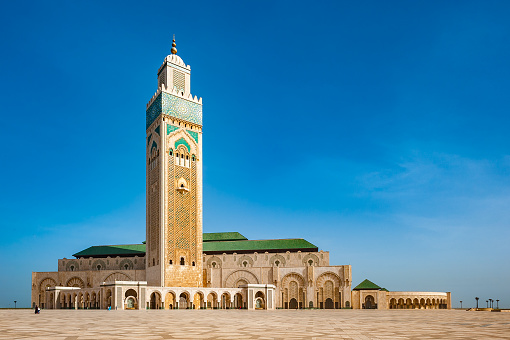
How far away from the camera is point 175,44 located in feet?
188

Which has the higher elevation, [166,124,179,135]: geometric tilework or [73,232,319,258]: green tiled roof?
[166,124,179,135]: geometric tilework

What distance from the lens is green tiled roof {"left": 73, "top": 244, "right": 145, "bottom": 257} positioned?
5831 cm

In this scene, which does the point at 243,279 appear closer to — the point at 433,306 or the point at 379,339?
the point at 433,306

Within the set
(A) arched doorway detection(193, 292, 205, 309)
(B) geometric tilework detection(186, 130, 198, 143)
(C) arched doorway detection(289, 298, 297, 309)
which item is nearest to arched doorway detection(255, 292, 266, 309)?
(A) arched doorway detection(193, 292, 205, 309)

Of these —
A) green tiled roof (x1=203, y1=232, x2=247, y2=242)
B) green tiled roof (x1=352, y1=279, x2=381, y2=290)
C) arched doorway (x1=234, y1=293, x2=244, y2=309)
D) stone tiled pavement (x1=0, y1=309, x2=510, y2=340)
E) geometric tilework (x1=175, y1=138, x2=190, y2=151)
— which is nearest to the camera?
stone tiled pavement (x1=0, y1=309, x2=510, y2=340)

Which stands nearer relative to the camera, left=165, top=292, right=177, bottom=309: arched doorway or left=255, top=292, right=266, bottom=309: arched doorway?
left=165, top=292, right=177, bottom=309: arched doorway

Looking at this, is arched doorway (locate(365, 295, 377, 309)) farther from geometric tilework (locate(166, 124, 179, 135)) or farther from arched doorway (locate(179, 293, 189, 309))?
geometric tilework (locate(166, 124, 179, 135))

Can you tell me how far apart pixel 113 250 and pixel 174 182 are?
14.8 metres

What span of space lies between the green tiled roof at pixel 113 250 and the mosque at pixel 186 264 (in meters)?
0.15

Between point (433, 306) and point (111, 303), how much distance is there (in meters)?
35.7

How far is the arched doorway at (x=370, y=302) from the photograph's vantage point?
5288 cm

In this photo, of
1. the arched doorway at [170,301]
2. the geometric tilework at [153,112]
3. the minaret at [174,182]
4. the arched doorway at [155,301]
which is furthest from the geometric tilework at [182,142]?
the arched doorway at [155,301]

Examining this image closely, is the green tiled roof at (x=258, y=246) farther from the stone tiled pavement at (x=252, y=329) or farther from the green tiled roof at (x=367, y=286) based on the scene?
the stone tiled pavement at (x=252, y=329)

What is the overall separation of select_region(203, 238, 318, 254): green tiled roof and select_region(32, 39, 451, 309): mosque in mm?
117
